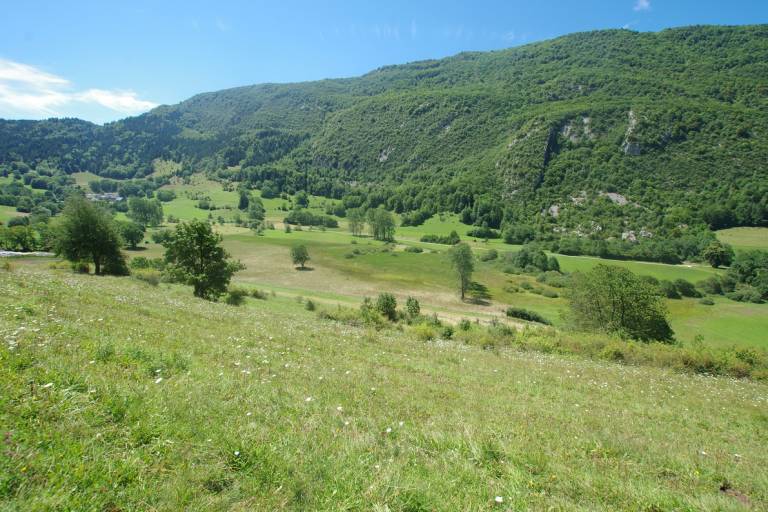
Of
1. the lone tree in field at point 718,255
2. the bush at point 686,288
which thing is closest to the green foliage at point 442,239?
the bush at point 686,288

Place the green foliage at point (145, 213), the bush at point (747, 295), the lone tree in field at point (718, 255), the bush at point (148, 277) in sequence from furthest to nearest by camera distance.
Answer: the green foliage at point (145, 213), the lone tree in field at point (718, 255), the bush at point (747, 295), the bush at point (148, 277)

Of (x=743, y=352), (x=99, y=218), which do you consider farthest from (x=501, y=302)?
(x=99, y=218)

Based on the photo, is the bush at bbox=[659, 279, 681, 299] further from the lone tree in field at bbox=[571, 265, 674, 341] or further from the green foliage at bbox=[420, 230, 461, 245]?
the green foliage at bbox=[420, 230, 461, 245]

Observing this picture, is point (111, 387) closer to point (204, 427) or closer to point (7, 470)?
point (204, 427)

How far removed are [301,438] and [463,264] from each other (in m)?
76.6

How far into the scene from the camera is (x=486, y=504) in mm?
4184

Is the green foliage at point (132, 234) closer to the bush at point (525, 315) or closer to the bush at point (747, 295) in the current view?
the bush at point (525, 315)

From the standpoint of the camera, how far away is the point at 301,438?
5.19 metres

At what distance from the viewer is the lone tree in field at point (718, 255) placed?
113 meters

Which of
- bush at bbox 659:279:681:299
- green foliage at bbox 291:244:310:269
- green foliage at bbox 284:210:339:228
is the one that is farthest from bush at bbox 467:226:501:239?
green foliage at bbox 291:244:310:269

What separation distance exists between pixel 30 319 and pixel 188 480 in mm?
8943

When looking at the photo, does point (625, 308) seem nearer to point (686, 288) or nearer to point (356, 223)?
point (686, 288)

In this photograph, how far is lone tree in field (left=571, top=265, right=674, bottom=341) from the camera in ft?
131

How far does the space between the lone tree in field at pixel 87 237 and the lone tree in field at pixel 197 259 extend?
41.1 ft
